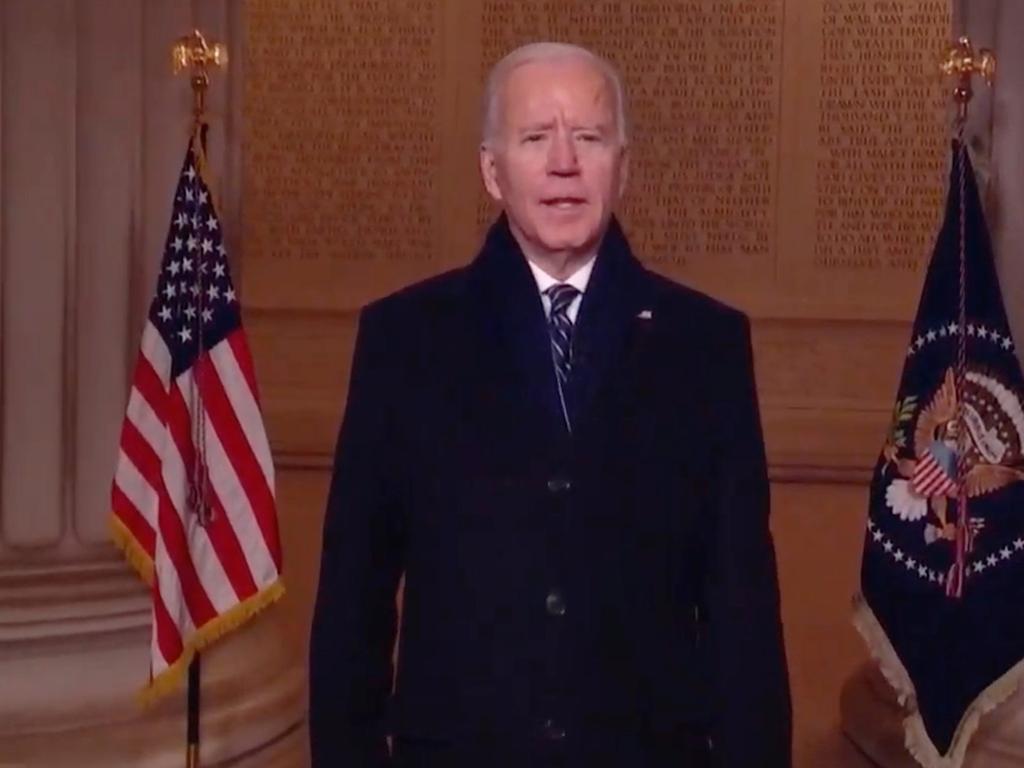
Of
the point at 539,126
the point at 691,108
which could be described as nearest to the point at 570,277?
the point at 539,126

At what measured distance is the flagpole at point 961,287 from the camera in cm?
405

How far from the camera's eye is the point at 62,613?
156 inches

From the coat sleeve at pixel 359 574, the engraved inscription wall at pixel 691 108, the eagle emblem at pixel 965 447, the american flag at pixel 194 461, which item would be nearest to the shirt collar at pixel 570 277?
the coat sleeve at pixel 359 574

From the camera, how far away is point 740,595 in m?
2.36

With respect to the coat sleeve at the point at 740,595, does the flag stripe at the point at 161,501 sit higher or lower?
lower

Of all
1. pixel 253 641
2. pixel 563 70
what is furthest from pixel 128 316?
pixel 563 70

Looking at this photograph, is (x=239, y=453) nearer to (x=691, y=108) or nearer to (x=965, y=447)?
(x=965, y=447)

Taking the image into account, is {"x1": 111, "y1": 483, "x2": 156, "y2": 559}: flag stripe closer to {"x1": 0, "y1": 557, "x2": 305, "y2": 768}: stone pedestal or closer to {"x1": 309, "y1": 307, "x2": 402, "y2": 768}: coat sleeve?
{"x1": 0, "y1": 557, "x2": 305, "y2": 768}: stone pedestal

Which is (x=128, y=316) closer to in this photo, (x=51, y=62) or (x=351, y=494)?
(x=51, y=62)

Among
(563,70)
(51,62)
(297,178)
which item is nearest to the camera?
(563,70)

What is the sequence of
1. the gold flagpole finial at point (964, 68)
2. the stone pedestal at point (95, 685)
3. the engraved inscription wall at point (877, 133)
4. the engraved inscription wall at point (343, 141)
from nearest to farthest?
the stone pedestal at point (95, 685)
the gold flagpole finial at point (964, 68)
the engraved inscription wall at point (877, 133)
the engraved inscription wall at point (343, 141)

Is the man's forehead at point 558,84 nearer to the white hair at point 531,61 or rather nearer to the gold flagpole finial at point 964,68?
the white hair at point 531,61

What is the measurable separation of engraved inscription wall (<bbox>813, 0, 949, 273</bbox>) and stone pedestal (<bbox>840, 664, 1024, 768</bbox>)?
3788 millimetres

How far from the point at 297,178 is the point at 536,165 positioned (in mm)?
6588
